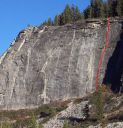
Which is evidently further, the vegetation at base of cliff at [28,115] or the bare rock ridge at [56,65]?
the bare rock ridge at [56,65]

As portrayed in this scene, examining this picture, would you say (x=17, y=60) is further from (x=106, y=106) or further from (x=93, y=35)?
(x=106, y=106)

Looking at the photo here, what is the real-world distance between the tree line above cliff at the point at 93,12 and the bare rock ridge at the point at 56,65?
12.3 m

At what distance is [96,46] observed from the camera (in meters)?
88.2

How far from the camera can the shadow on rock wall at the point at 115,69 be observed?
3222 inches

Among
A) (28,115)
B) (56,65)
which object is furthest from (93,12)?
(28,115)

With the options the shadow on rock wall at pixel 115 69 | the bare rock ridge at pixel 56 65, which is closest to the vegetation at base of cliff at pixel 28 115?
the bare rock ridge at pixel 56 65

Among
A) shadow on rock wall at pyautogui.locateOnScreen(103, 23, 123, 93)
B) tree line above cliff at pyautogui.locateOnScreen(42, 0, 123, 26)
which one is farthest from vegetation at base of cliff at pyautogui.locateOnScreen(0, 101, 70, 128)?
tree line above cliff at pyautogui.locateOnScreen(42, 0, 123, 26)

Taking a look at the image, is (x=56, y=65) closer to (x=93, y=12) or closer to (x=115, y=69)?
(x=115, y=69)

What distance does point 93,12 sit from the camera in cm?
10925

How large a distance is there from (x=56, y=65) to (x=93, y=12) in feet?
75.5

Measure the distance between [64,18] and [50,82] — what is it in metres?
23.6

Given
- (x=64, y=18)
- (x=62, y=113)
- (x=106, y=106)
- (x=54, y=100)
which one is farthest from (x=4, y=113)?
(x=64, y=18)

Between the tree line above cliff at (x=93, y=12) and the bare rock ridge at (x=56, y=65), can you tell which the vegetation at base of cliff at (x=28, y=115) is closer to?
the bare rock ridge at (x=56, y=65)

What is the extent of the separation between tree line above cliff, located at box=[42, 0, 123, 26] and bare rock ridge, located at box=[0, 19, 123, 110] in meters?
12.3
